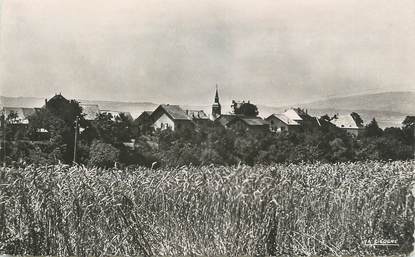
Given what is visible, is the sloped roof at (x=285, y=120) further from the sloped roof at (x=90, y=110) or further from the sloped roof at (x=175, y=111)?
the sloped roof at (x=90, y=110)

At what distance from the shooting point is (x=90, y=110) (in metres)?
7.04

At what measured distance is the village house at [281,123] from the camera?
7.18m

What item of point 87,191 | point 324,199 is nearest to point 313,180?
point 324,199

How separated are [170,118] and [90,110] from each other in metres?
1.00

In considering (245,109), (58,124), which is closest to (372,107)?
(245,109)

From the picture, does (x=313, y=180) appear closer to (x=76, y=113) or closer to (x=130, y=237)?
(x=130, y=237)

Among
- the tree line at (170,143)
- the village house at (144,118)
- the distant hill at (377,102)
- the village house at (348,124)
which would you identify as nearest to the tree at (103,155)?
the tree line at (170,143)

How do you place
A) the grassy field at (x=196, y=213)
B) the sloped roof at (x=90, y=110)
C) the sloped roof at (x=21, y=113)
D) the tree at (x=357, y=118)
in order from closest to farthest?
the grassy field at (x=196, y=213) → the sloped roof at (x=21, y=113) → the sloped roof at (x=90, y=110) → the tree at (x=357, y=118)

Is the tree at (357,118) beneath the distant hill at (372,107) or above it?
beneath

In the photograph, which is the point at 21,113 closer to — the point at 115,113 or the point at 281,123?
the point at 115,113

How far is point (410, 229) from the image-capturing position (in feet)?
22.3

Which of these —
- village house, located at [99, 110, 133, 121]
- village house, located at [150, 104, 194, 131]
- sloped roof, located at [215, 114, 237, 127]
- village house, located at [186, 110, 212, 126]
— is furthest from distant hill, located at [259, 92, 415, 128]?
village house, located at [99, 110, 133, 121]

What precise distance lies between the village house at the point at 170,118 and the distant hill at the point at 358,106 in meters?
0.09

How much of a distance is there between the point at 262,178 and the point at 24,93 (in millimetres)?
3088
